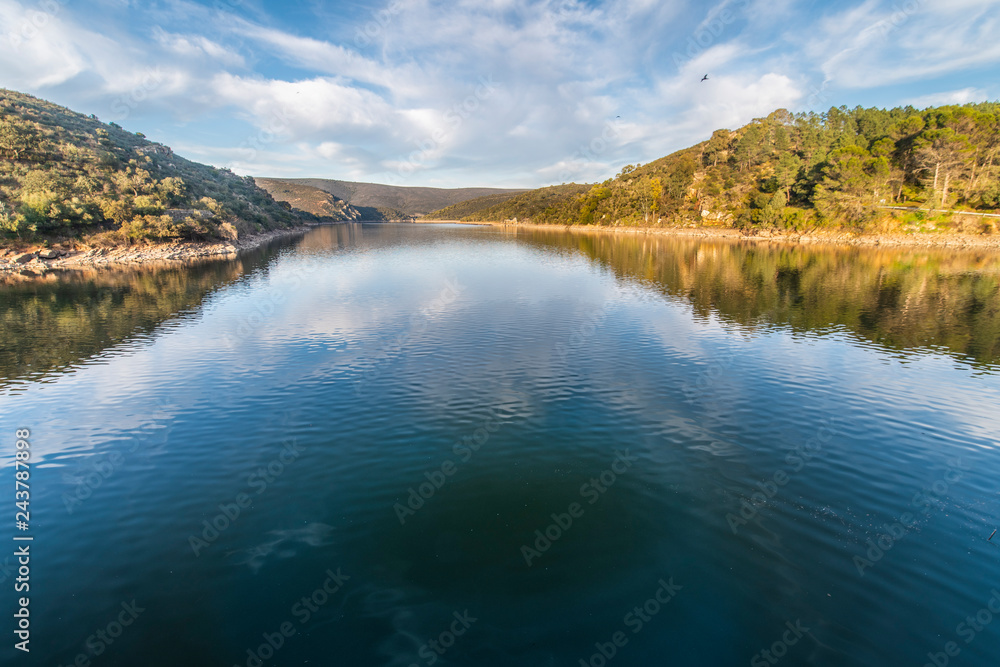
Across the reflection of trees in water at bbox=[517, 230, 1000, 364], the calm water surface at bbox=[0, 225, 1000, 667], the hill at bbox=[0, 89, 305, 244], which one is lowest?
the calm water surface at bbox=[0, 225, 1000, 667]

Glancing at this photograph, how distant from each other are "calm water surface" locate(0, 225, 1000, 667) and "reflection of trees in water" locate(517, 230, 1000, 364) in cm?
132

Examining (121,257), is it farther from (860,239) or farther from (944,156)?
(944,156)

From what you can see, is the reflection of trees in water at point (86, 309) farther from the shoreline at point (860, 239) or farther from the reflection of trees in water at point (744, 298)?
the shoreline at point (860, 239)

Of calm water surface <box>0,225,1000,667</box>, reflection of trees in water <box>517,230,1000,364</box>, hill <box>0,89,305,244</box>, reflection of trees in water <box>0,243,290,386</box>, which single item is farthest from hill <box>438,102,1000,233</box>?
hill <box>0,89,305,244</box>

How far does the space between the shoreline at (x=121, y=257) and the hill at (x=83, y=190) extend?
2.98 meters

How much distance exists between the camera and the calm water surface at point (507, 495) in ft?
29.3

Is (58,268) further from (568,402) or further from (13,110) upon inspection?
(568,402)

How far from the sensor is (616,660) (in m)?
8.48

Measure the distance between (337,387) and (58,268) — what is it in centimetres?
7657

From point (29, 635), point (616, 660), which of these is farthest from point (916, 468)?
point (29, 635)

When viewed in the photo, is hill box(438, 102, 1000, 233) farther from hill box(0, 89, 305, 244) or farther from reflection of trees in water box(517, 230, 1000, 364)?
hill box(0, 89, 305, 244)

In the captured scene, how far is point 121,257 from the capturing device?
247 feet

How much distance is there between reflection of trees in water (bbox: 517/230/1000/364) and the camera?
104ft

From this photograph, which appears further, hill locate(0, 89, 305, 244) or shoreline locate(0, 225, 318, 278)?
hill locate(0, 89, 305, 244)
